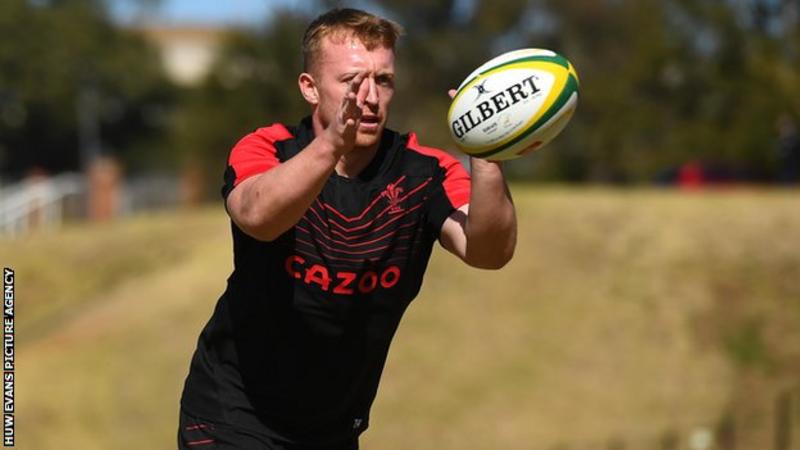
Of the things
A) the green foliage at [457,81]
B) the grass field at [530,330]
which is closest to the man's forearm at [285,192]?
the grass field at [530,330]

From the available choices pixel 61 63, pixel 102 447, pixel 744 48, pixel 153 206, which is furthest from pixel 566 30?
pixel 102 447

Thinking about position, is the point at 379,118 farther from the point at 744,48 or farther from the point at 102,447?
the point at 744,48

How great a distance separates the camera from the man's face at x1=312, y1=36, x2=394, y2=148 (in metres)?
4.77

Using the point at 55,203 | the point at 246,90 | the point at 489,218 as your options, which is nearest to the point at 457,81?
the point at 246,90

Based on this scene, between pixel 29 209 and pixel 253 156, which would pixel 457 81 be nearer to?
pixel 29 209

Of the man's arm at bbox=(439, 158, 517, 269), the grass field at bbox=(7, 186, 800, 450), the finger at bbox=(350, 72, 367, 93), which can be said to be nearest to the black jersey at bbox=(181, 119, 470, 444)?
the man's arm at bbox=(439, 158, 517, 269)

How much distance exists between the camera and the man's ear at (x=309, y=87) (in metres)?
5.09

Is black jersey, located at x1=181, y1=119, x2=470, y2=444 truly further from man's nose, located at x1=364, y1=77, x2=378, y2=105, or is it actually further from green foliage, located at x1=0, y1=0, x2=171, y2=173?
green foliage, located at x1=0, y1=0, x2=171, y2=173

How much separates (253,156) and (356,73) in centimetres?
56

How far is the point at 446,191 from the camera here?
528 cm

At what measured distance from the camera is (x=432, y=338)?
19.0m

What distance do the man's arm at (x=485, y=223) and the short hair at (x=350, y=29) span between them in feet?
1.97

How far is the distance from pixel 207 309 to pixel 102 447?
3761 mm

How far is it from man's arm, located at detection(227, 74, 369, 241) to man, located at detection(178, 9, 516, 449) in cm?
22
